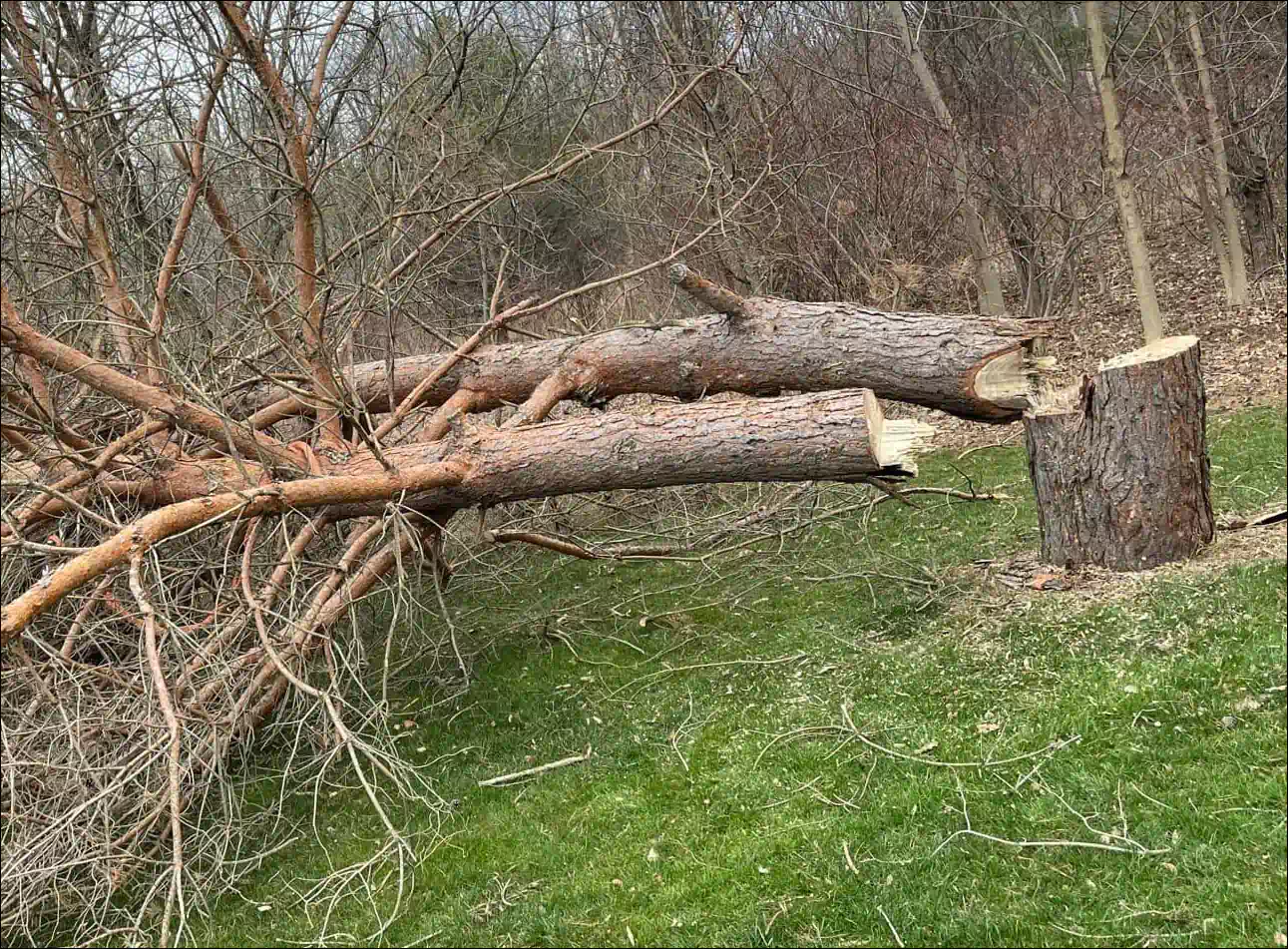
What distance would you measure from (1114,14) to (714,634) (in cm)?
625

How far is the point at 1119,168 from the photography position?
319 inches

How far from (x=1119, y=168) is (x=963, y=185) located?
7.28 feet

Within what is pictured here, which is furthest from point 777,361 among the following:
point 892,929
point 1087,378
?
point 892,929

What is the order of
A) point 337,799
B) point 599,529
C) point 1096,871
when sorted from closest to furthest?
point 1096,871
point 337,799
point 599,529

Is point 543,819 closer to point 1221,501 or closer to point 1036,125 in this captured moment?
point 1221,501

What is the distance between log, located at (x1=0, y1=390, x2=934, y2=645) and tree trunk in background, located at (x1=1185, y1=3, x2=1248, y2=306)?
6.70 metres

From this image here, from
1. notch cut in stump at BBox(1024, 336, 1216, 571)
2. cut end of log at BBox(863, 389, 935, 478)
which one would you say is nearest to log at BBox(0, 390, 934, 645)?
cut end of log at BBox(863, 389, 935, 478)

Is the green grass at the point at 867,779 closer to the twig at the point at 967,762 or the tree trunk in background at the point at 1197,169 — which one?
the twig at the point at 967,762

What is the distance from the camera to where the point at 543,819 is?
3.99m

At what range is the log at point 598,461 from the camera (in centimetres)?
474

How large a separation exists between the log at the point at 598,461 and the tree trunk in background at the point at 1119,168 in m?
4.37

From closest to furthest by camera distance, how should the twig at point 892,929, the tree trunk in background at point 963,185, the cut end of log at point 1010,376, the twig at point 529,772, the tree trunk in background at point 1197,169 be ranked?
the twig at point 892,929 < the twig at point 529,772 < the cut end of log at point 1010,376 < the tree trunk in background at point 1197,169 < the tree trunk in background at point 963,185

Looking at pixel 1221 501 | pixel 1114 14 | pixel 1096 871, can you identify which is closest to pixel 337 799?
pixel 1096 871

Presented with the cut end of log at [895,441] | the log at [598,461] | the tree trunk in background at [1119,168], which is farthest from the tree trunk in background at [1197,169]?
the log at [598,461]
